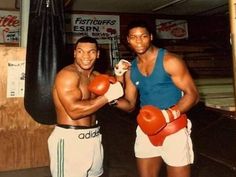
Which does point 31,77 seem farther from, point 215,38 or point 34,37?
point 215,38

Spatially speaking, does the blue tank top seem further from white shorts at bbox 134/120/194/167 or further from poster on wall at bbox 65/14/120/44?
poster on wall at bbox 65/14/120/44

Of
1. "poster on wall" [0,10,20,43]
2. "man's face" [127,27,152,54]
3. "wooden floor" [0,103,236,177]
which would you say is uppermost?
"poster on wall" [0,10,20,43]

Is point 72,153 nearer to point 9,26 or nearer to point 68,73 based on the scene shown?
point 68,73

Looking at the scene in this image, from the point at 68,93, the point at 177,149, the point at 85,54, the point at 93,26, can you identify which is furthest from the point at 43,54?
the point at 93,26

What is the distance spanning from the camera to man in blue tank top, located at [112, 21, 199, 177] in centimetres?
264

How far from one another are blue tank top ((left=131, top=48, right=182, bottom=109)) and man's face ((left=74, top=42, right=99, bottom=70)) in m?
0.46

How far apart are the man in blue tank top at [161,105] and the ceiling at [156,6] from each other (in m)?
5.11

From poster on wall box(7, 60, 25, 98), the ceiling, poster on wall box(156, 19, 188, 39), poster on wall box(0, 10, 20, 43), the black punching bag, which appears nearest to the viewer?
the black punching bag

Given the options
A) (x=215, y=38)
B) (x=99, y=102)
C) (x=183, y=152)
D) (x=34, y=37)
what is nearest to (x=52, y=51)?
(x=34, y=37)

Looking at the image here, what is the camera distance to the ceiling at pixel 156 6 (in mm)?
7930

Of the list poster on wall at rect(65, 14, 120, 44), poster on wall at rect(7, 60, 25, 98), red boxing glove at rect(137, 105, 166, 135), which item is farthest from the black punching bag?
poster on wall at rect(65, 14, 120, 44)

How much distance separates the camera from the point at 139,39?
274 centimetres

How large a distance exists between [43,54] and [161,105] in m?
1.39

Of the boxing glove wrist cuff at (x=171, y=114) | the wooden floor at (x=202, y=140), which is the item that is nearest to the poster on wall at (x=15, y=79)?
Result: the wooden floor at (x=202, y=140)
